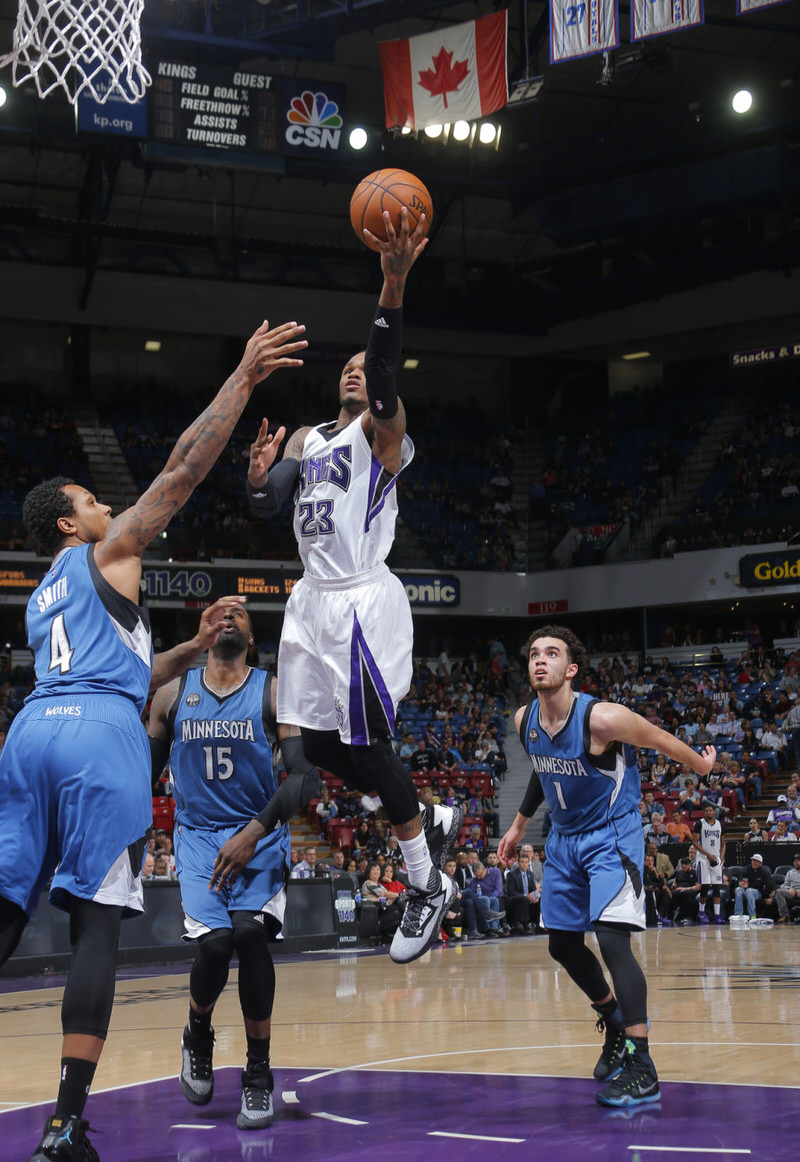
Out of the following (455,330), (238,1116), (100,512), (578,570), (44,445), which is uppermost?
(455,330)

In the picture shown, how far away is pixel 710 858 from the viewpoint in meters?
19.9

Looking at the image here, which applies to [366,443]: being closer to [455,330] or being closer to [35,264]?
[35,264]

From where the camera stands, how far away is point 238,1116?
19.1ft

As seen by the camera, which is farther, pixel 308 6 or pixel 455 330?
pixel 455 330

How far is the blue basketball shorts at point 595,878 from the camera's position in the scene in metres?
6.37

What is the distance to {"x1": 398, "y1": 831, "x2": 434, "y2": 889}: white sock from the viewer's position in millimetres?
5820

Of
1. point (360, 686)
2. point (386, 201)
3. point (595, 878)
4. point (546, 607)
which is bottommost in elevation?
point (595, 878)

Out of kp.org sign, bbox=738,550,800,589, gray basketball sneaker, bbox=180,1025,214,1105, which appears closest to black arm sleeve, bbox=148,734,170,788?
gray basketball sneaker, bbox=180,1025,214,1105

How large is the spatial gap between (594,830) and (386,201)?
3.32 metres

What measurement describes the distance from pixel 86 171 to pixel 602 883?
26.2 m

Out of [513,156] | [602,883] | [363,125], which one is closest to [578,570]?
[513,156]

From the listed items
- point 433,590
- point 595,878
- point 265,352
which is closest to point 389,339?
point 265,352

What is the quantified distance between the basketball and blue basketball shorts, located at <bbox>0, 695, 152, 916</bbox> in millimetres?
2347

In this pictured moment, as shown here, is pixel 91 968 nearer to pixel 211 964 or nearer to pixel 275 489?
pixel 211 964
